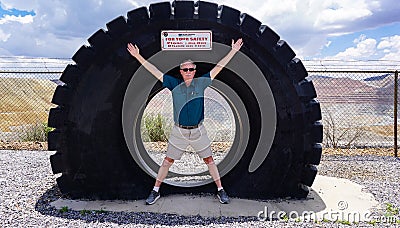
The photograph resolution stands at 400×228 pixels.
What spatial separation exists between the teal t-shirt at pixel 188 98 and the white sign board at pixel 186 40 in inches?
14.4

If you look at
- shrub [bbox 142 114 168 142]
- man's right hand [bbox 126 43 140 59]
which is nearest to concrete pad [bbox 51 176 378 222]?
man's right hand [bbox 126 43 140 59]

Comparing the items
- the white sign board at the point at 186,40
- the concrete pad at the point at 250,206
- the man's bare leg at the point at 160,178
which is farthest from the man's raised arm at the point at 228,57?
the concrete pad at the point at 250,206

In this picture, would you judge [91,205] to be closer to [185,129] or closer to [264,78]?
[185,129]

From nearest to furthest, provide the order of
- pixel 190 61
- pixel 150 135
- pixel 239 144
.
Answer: pixel 190 61
pixel 239 144
pixel 150 135

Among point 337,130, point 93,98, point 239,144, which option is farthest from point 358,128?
point 93,98

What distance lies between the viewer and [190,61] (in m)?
4.80

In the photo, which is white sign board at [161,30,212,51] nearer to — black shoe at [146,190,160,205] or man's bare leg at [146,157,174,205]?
man's bare leg at [146,157,174,205]

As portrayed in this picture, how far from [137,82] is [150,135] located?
17.6ft

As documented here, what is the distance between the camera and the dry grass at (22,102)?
12.1 metres

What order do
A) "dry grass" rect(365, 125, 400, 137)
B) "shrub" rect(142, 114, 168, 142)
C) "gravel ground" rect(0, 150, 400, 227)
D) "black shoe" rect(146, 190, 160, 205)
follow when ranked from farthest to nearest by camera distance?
"dry grass" rect(365, 125, 400, 137) < "shrub" rect(142, 114, 168, 142) < "black shoe" rect(146, 190, 160, 205) < "gravel ground" rect(0, 150, 400, 227)

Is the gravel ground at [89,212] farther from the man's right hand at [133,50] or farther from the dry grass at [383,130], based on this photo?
the dry grass at [383,130]

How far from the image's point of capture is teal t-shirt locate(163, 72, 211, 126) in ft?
15.7

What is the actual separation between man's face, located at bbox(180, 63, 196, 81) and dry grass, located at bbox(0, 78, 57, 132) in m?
Result: 7.91

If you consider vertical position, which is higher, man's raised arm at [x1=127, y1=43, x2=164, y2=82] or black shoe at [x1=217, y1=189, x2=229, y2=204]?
man's raised arm at [x1=127, y1=43, x2=164, y2=82]
